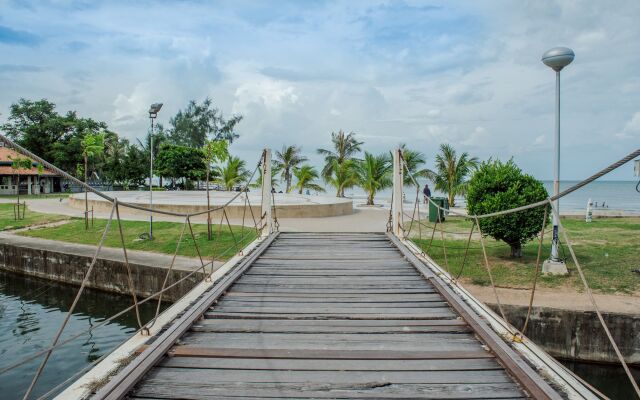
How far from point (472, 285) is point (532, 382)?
570 cm

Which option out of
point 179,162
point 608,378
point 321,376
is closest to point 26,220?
point 179,162

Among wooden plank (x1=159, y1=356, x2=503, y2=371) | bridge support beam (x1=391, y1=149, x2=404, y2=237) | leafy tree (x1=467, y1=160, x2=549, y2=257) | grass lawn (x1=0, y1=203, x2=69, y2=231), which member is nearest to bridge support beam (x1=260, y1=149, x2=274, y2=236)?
bridge support beam (x1=391, y1=149, x2=404, y2=237)

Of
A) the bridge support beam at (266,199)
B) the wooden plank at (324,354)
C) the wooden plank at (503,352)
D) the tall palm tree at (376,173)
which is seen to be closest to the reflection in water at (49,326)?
the bridge support beam at (266,199)

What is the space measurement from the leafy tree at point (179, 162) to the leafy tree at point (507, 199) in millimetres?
27810

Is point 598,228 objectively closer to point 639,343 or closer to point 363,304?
point 639,343

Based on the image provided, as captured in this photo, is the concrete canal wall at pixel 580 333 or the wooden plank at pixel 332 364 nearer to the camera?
the wooden plank at pixel 332 364

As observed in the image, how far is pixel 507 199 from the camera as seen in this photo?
8.90 metres

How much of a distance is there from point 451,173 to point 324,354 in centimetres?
2193

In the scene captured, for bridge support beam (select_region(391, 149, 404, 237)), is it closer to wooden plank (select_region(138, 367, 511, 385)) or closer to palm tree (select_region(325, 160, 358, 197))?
wooden plank (select_region(138, 367, 511, 385))

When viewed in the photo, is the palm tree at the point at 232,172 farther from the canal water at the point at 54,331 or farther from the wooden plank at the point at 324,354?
the wooden plank at the point at 324,354

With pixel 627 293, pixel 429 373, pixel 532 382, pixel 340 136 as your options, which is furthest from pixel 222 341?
pixel 340 136


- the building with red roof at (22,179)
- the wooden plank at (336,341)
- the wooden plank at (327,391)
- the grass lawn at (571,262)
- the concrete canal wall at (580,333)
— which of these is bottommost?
the concrete canal wall at (580,333)

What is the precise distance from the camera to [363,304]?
4.64 meters

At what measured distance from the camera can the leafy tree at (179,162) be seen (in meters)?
34.5
